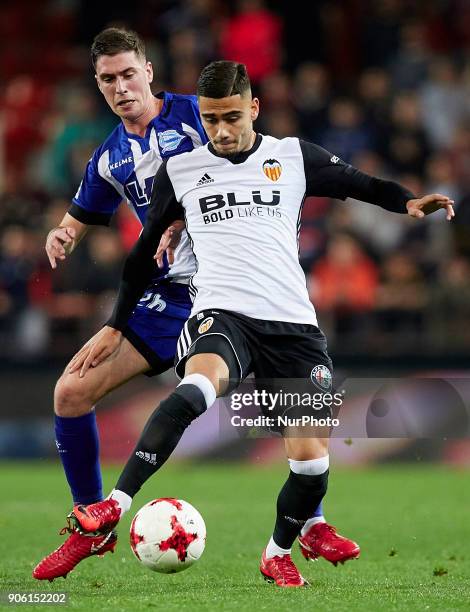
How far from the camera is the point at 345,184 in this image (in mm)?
5926

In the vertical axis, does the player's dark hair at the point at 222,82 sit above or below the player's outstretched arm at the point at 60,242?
above

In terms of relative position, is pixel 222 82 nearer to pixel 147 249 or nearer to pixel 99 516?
pixel 147 249

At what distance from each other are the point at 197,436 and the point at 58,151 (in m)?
4.44

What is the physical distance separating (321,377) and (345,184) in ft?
3.11

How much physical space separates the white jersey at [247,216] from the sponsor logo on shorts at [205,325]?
78 millimetres

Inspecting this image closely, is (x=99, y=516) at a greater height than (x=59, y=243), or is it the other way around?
(x=59, y=243)

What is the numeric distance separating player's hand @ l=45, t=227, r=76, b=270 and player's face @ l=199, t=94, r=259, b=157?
3.69ft

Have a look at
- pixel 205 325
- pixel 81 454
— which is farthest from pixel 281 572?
pixel 81 454

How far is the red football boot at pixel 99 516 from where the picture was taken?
204 inches

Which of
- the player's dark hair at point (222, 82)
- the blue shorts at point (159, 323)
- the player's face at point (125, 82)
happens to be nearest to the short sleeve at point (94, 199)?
the player's face at point (125, 82)

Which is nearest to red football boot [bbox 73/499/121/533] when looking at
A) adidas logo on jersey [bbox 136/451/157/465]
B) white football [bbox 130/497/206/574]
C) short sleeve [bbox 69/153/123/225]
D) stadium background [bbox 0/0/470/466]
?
adidas logo on jersey [bbox 136/451/157/465]

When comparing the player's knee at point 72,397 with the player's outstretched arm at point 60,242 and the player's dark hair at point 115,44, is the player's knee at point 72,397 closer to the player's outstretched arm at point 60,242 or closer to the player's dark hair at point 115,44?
the player's outstretched arm at point 60,242

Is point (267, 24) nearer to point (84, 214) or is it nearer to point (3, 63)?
point (3, 63)

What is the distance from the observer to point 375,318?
1219 cm
